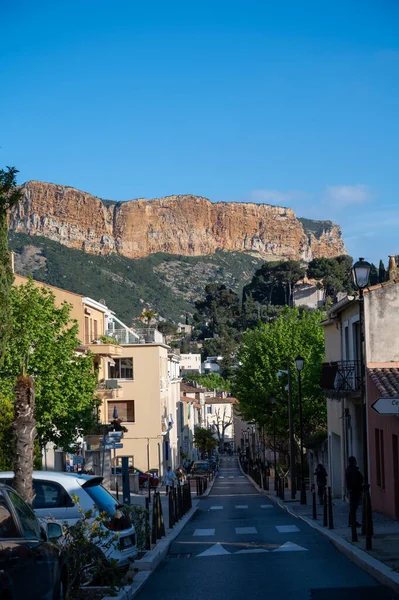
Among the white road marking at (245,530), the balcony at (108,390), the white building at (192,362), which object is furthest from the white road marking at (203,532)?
the white building at (192,362)

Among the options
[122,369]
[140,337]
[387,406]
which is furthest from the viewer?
[140,337]

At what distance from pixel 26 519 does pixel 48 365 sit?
93.3 feet

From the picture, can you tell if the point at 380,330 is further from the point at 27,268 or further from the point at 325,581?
the point at 27,268

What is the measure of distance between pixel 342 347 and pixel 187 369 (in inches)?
4836

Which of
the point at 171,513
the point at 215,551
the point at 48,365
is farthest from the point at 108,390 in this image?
the point at 215,551

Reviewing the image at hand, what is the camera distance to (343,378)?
27641 mm

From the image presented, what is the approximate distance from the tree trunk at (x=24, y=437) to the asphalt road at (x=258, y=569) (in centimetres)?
223

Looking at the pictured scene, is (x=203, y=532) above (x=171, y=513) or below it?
below

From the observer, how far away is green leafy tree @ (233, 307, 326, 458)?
52781mm

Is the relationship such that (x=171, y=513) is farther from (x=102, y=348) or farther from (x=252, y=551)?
Answer: (x=102, y=348)

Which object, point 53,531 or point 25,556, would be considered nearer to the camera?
point 25,556

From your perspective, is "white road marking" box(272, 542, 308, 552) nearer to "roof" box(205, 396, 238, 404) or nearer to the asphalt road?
the asphalt road

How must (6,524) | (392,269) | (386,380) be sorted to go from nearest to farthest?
1. (6,524)
2. (386,380)
3. (392,269)

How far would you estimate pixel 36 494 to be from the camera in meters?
12.9
